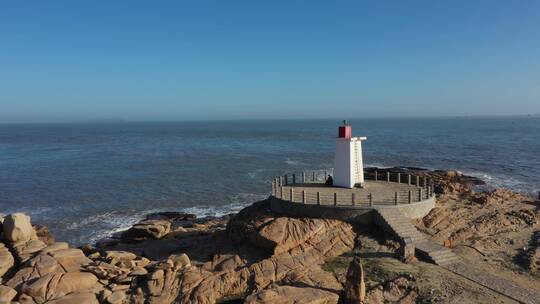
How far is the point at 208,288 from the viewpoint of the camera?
16109 millimetres

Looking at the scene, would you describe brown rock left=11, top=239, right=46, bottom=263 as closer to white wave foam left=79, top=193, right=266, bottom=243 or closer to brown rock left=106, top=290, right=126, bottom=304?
brown rock left=106, top=290, right=126, bottom=304

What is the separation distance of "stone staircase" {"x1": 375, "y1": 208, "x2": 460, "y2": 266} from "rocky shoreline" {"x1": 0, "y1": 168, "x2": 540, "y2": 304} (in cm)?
52

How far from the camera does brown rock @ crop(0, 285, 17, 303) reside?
15.1 m

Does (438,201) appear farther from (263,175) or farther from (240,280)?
(263,175)

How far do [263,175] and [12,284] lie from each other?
3475cm

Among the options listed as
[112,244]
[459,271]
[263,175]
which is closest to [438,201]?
[459,271]

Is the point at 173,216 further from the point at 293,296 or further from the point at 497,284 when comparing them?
the point at 497,284

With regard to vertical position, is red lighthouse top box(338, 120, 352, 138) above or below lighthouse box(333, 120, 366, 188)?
above

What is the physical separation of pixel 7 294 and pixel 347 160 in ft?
55.0

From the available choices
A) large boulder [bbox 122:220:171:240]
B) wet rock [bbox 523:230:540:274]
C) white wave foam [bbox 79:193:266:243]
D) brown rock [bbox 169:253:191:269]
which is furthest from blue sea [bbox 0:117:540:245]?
wet rock [bbox 523:230:540:274]

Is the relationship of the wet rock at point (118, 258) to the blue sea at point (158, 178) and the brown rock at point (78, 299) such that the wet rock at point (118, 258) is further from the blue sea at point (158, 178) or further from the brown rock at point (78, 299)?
the blue sea at point (158, 178)

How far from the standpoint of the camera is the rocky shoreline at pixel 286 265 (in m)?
14.3

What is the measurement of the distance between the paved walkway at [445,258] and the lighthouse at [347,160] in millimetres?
4414

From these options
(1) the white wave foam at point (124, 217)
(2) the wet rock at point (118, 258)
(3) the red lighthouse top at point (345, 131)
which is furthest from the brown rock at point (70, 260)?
(3) the red lighthouse top at point (345, 131)
